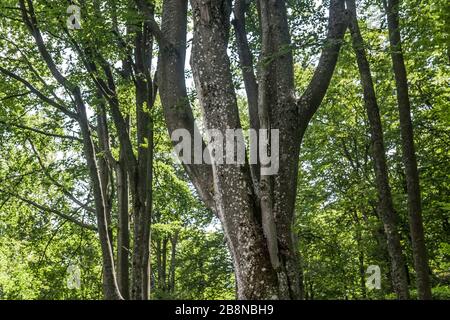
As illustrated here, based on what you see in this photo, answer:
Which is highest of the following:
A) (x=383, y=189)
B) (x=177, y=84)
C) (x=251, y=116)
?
(x=177, y=84)

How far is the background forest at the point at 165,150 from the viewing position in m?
8.59

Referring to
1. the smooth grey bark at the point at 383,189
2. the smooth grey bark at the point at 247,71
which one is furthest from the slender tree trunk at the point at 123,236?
the smooth grey bark at the point at 383,189

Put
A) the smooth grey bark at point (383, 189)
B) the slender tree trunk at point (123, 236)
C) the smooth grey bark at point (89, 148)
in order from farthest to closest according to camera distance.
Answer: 1. the slender tree trunk at point (123, 236)
2. the smooth grey bark at point (383, 189)
3. the smooth grey bark at point (89, 148)

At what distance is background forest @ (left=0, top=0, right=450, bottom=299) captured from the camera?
8.59m

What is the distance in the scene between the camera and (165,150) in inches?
567

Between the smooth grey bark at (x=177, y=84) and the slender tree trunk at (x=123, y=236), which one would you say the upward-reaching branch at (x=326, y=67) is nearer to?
the smooth grey bark at (x=177, y=84)

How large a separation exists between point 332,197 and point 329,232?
1.91m

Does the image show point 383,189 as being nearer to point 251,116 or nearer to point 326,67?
point 326,67

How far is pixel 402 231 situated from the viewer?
1404cm

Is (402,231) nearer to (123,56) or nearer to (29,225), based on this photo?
(123,56)

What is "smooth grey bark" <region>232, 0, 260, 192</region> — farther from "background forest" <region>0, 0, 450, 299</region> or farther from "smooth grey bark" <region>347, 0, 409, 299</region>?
"smooth grey bark" <region>347, 0, 409, 299</region>

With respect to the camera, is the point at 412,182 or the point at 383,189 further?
the point at 383,189

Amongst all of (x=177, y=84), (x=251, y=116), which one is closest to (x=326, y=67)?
(x=251, y=116)

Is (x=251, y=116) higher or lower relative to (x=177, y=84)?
lower
